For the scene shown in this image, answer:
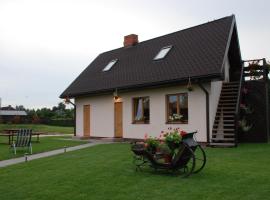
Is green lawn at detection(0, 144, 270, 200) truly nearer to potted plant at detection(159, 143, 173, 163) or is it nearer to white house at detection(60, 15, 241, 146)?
potted plant at detection(159, 143, 173, 163)

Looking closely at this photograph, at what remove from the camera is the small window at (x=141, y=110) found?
1745 centimetres

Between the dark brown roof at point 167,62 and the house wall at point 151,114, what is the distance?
0.62 m

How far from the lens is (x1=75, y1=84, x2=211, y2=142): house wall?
15.0 m

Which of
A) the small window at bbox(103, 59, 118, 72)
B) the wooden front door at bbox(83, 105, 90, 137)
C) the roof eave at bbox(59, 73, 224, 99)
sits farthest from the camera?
the small window at bbox(103, 59, 118, 72)

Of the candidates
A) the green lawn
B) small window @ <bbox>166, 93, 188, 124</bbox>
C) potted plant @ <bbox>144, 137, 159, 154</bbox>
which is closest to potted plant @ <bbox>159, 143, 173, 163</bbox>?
potted plant @ <bbox>144, 137, 159, 154</bbox>

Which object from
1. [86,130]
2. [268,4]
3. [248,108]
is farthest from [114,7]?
[86,130]

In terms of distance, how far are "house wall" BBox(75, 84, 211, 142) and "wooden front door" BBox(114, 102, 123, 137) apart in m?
0.20

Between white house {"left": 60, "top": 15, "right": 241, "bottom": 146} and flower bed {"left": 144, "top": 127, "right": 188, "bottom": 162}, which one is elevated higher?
white house {"left": 60, "top": 15, "right": 241, "bottom": 146}

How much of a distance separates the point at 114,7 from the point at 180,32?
20.0ft

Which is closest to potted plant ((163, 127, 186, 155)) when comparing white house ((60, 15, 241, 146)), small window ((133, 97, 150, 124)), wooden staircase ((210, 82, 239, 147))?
wooden staircase ((210, 82, 239, 147))

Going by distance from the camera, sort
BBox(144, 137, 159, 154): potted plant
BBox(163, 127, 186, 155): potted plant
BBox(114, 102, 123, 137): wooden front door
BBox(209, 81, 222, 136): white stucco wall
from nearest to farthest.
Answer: BBox(163, 127, 186, 155): potted plant
BBox(144, 137, 159, 154): potted plant
BBox(209, 81, 222, 136): white stucco wall
BBox(114, 102, 123, 137): wooden front door

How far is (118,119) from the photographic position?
19.0 meters

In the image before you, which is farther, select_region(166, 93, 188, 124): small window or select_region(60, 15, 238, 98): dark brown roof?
select_region(166, 93, 188, 124): small window

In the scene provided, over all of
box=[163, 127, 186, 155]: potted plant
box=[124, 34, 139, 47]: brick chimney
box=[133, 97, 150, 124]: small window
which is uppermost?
box=[124, 34, 139, 47]: brick chimney
